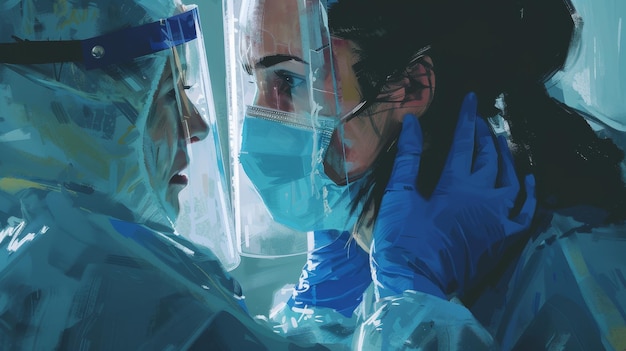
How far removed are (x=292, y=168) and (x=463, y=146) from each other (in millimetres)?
317

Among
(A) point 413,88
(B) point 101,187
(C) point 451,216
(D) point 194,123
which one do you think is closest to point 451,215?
(C) point 451,216

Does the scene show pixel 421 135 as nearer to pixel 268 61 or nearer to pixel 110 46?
pixel 268 61

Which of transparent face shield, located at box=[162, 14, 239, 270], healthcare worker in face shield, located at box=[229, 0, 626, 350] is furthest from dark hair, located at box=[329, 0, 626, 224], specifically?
transparent face shield, located at box=[162, 14, 239, 270]

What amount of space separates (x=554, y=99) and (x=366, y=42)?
1.13 ft

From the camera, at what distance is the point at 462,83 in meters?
1.29

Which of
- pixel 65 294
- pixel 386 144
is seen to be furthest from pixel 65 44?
pixel 386 144

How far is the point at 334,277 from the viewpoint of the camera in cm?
143

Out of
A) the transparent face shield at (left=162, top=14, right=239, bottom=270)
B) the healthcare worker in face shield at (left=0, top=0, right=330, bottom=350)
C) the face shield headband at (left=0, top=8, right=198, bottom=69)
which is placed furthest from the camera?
the transparent face shield at (left=162, top=14, right=239, bottom=270)

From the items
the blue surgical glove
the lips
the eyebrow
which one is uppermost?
the eyebrow

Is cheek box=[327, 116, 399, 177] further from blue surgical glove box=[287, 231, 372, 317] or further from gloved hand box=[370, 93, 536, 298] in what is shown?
blue surgical glove box=[287, 231, 372, 317]

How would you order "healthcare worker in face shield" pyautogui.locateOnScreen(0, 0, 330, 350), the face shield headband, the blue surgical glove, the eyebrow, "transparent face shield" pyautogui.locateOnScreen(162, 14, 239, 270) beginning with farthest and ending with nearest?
1. the blue surgical glove
2. the eyebrow
3. "transparent face shield" pyautogui.locateOnScreen(162, 14, 239, 270)
4. the face shield headband
5. "healthcare worker in face shield" pyautogui.locateOnScreen(0, 0, 330, 350)

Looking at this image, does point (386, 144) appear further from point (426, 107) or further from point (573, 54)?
point (573, 54)

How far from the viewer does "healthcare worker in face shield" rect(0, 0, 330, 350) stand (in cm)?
74

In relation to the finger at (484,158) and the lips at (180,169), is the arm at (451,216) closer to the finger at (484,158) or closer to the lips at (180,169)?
the finger at (484,158)
